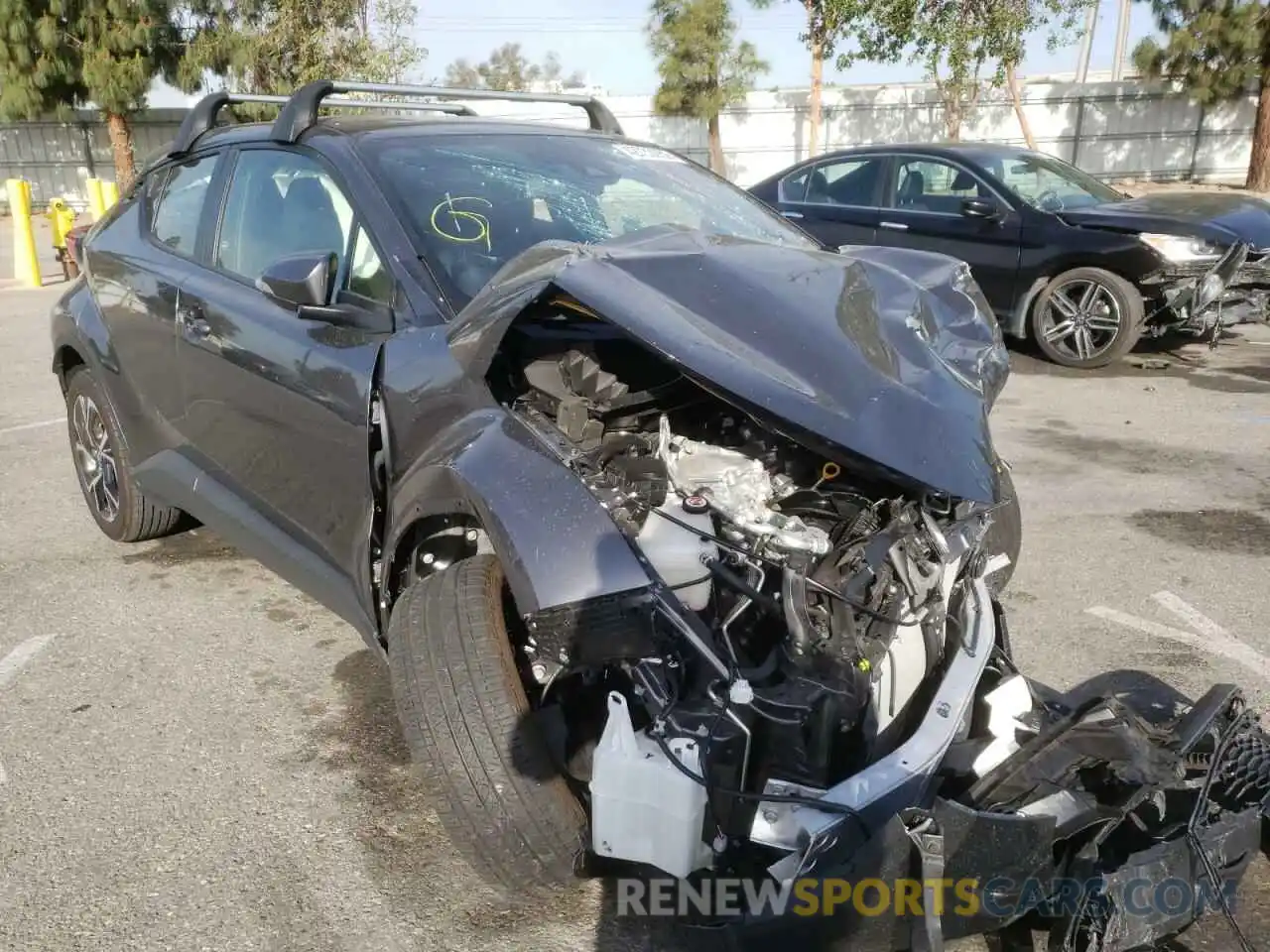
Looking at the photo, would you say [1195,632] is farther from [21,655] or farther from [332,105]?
[21,655]

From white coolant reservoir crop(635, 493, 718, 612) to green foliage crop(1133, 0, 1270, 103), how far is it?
81.6 feet

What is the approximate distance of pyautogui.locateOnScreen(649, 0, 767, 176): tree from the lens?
27.1m

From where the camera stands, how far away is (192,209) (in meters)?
3.80

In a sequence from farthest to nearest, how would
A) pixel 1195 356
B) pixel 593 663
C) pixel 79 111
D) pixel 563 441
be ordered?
1. pixel 79 111
2. pixel 1195 356
3. pixel 563 441
4. pixel 593 663

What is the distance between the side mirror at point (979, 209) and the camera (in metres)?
8.06

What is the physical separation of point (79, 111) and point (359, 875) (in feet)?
108


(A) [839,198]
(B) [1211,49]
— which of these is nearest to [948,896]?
(A) [839,198]

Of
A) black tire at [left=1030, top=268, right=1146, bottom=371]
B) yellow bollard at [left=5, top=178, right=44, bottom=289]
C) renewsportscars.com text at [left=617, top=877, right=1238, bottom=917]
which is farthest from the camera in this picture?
yellow bollard at [left=5, top=178, right=44, bottom=289]

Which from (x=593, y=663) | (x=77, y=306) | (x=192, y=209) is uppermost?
(x=192, y=209)

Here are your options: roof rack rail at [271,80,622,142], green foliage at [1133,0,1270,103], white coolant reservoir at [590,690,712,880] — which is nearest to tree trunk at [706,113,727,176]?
green foliage at [1133,0,1270,103]

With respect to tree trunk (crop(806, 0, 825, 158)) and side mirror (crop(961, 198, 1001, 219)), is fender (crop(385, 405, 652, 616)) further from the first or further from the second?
tree trunk (crop(806, 0, 825, 158))

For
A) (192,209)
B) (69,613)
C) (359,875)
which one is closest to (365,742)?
(359,875)

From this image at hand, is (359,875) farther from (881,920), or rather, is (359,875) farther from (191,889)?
(881,920)

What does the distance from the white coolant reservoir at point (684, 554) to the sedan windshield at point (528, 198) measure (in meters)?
0.94
